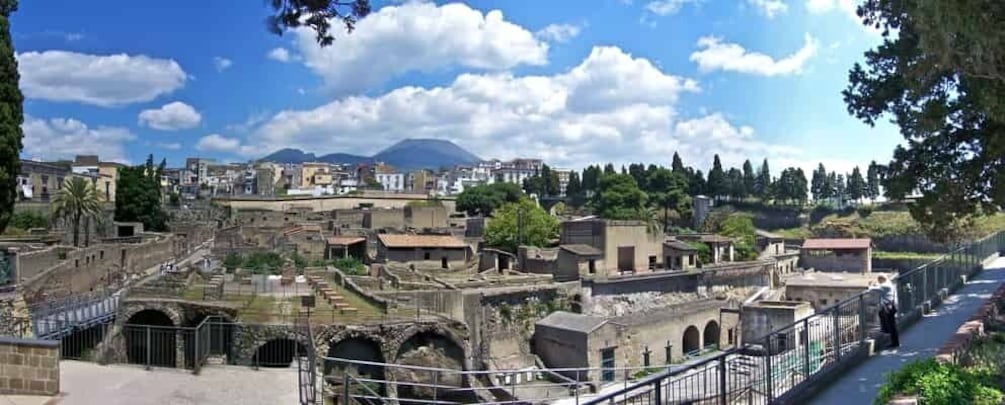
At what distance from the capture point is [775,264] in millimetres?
56938

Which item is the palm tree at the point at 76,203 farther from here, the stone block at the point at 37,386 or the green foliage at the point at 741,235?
the green foliage at the point at 741,235

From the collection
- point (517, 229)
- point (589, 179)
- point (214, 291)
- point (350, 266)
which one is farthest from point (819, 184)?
point (214, 291)

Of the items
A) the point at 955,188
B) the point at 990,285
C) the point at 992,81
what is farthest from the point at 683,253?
the point at 992,81

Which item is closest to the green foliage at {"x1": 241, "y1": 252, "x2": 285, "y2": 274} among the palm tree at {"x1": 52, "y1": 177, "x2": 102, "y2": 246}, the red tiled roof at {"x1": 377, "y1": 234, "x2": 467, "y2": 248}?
the red tiled roof at {"x1": 377, "y1": 234, "x2": 467, "y2": 248}

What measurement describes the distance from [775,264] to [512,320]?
1144 inches

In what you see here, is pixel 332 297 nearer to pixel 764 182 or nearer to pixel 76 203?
pixel 76 203

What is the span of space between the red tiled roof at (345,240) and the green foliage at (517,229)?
929cm

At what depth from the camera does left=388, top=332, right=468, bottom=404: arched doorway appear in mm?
24734

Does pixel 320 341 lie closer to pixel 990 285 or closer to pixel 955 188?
pixel 955 188

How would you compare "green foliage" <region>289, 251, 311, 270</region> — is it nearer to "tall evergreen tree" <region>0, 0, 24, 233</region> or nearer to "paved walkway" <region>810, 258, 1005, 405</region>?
"tall evergreen tree" <region>0, 0, 24, 233</region>

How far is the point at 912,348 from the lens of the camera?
12.6 metres

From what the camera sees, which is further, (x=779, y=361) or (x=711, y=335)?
(x=711, y=335)

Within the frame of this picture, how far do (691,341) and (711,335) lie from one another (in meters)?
2.06

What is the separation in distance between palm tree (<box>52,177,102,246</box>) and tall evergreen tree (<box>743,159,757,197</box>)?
8232 centimetres
